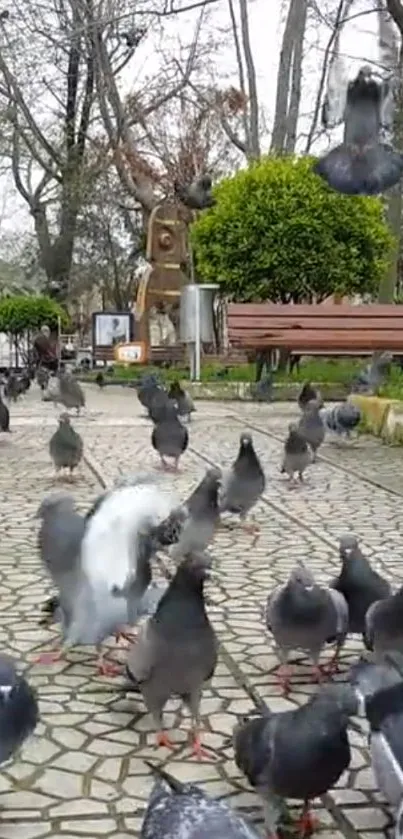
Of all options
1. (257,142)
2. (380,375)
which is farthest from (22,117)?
(380,375)

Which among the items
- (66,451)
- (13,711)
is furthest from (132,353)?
(13,711)

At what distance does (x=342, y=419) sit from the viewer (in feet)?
29.7

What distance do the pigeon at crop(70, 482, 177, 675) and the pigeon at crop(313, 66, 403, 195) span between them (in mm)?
1246

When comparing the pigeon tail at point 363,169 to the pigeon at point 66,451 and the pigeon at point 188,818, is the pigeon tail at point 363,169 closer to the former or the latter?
the pigeon at point 188,818

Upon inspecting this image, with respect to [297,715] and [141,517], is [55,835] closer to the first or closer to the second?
[297,715]

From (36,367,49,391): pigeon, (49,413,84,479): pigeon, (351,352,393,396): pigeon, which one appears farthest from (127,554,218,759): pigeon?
(36,367,49,391): pigeon

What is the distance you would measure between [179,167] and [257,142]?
25.5ft

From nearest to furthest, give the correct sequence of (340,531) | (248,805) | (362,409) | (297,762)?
(297,762), (248,805), (340,531), (362,409)

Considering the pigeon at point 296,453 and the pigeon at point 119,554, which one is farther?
the pigeon at point 296,453

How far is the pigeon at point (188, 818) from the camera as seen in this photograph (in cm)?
190

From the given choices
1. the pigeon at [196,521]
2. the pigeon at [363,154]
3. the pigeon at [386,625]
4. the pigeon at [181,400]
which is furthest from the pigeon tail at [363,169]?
the pigeon at [181,400]

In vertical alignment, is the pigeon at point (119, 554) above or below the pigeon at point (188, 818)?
above

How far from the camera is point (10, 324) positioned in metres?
25.4

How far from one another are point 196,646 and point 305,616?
518 mm
